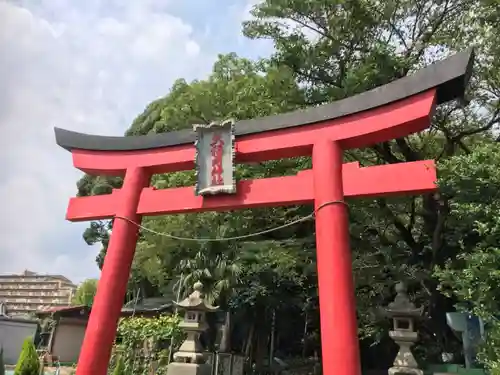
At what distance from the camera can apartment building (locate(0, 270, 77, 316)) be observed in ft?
272

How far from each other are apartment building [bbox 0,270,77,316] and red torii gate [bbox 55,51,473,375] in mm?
77872

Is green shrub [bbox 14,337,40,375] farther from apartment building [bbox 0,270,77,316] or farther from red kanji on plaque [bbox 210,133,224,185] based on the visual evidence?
apartment building [bbox 0,270,77,316]

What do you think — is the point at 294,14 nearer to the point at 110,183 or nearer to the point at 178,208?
the point at 178,208

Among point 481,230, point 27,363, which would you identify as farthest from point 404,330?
point 27,363

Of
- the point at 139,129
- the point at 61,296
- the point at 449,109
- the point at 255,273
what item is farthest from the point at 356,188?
the point at 61,296

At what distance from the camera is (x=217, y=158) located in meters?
8.62

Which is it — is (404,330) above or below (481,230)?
below

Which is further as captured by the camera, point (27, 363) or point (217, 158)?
point (27, 363)

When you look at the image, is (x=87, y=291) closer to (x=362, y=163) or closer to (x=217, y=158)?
(x=362, y=163)

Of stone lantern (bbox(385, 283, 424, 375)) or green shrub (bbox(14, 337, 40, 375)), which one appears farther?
green shrub (bbox(14, 337, 40, 375))

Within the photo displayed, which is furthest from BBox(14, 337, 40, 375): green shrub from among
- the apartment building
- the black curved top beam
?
the apartment building

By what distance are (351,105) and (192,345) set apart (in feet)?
19.2

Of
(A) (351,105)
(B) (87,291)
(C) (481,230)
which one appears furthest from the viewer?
(B) (87,291)

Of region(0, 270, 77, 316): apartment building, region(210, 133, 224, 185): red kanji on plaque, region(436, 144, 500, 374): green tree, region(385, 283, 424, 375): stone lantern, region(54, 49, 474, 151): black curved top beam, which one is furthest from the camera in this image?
region(0, 270, 77, 316): apartment building
